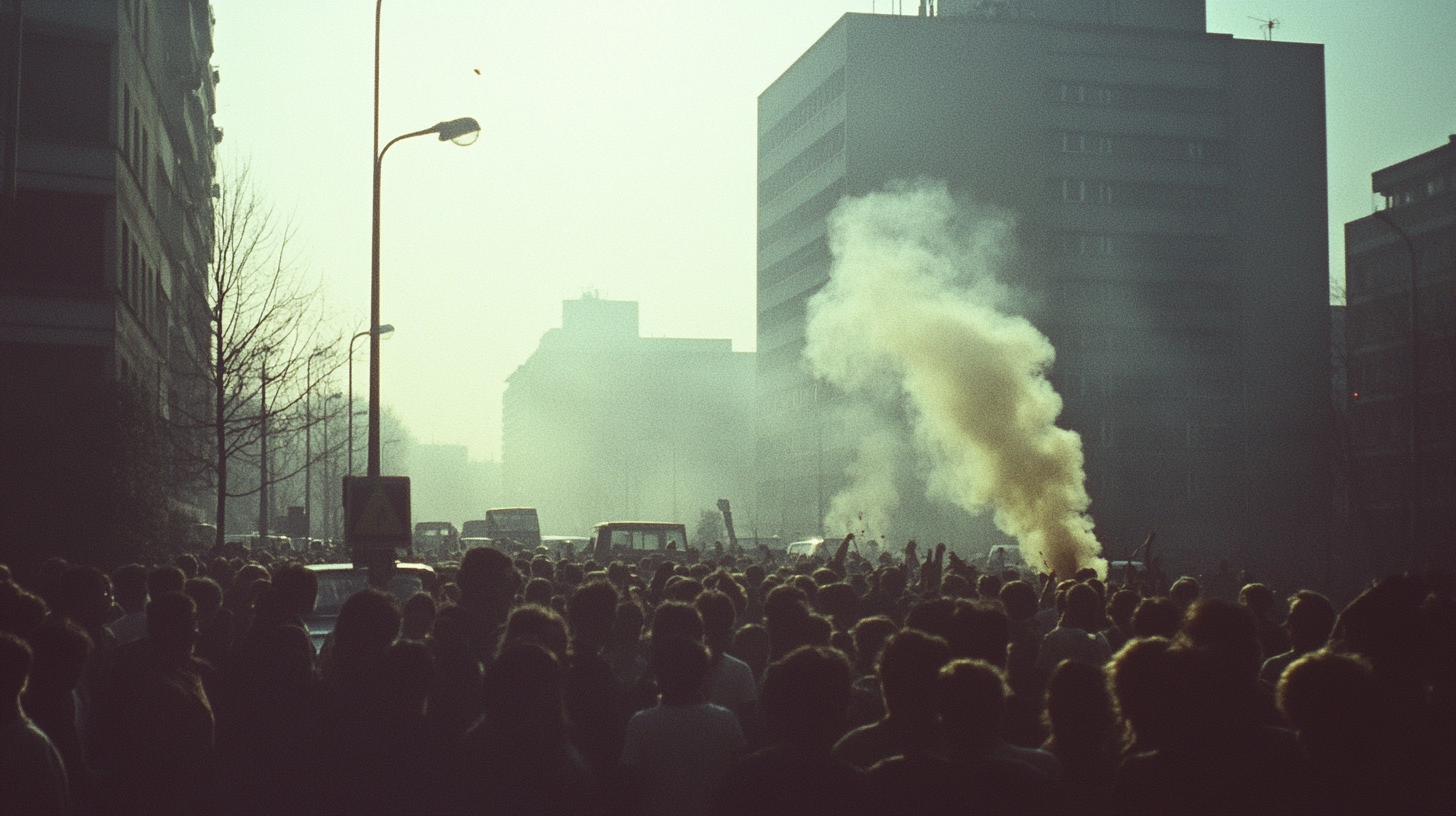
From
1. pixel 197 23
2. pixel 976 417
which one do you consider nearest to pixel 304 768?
pixel 976 417

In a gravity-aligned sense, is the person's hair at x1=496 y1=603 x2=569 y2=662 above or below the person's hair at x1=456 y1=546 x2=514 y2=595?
below

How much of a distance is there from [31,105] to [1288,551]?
202 feet

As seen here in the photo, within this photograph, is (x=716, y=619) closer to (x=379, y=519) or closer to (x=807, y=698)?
(x=807, y=698)

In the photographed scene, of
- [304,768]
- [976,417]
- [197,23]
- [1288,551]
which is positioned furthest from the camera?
[1288,551]

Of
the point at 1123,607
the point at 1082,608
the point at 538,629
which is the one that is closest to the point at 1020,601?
the point at 1082,608

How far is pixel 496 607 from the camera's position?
7.55 m

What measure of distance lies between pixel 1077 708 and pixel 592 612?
2751mm

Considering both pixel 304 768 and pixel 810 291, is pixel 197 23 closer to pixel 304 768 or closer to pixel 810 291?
pixel 810 291

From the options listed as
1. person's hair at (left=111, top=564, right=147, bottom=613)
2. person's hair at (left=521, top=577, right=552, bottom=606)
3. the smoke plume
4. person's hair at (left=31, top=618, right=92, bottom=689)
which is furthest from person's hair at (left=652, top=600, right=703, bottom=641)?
the smoke plume

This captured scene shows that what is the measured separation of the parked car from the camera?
13.7 metres

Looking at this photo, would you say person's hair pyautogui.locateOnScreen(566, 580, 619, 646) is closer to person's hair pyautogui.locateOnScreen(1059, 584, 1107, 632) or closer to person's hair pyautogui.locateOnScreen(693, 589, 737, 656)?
person's hair pyautogui.locateOnScreen(693, 589, 737, 656)

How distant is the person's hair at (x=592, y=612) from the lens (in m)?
7.20

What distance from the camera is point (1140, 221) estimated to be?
81.3 meters

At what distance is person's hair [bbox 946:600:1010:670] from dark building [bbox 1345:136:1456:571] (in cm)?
5626
